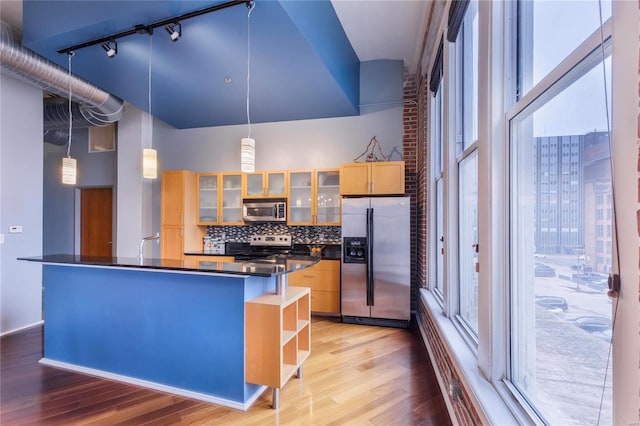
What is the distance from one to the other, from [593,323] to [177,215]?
524 cm

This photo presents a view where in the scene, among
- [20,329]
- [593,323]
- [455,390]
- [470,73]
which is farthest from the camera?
[20,329]

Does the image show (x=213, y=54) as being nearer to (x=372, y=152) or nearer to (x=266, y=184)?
(x=266, y=184)

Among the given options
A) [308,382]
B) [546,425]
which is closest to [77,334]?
[308,382]

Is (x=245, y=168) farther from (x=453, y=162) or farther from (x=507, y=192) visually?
(x=507, y=192)

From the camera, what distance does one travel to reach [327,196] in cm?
461

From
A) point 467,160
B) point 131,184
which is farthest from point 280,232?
point 467,160

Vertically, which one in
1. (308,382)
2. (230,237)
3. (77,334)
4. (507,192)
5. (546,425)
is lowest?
(308,382)

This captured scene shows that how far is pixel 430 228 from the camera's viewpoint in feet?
11.4

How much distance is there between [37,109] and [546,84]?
5.49 m

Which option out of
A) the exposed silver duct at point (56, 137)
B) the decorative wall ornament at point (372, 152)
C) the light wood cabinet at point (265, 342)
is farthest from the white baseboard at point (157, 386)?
the exposed silver duct at point (56, 137)

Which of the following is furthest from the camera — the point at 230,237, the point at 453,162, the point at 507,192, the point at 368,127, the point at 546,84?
the point at 230,237

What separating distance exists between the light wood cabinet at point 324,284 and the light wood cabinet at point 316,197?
2.32 feet

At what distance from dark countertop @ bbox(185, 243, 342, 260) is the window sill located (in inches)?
83.7

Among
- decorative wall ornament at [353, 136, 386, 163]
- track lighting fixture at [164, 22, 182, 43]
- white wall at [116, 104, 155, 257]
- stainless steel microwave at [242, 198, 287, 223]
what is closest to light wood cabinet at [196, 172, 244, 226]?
stainless steel microwave at [242, 198, 287, 223]
